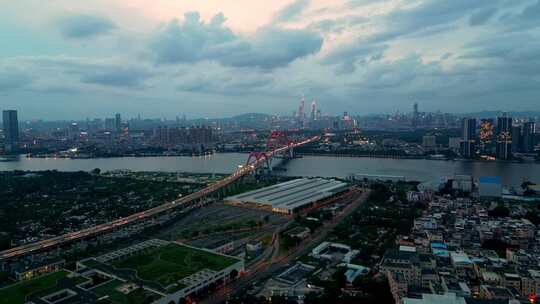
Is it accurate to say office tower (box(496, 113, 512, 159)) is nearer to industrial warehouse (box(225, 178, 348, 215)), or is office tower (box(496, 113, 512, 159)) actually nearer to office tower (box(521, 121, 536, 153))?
office tower (box(521, 121, 536, 153))

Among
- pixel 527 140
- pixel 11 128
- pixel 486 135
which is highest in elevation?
pixel 11 128

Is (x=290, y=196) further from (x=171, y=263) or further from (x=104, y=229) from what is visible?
(x=171, y=263)

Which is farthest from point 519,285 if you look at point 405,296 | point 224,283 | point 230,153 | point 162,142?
point 162,142

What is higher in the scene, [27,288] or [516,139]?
[516,139]

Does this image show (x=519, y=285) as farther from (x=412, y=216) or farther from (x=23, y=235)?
(x=23, y=235)

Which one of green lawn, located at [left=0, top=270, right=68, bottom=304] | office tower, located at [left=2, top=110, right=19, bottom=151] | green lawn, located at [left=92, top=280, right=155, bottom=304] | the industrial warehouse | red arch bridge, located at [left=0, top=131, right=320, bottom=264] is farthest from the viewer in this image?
office tower, located at [left=2, top=110, right=19, bottom=151]

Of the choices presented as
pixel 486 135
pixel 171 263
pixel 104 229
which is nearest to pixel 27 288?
pixel 171 263

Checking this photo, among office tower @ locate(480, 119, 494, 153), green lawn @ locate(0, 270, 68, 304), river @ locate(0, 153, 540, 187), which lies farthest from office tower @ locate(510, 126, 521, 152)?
green lawn @ locate(0, 270, 68, 304)
